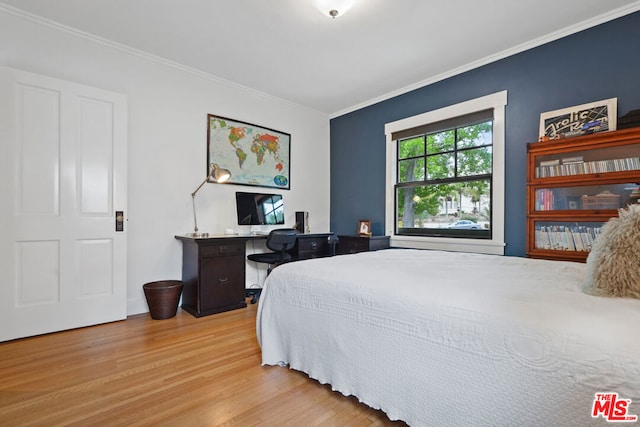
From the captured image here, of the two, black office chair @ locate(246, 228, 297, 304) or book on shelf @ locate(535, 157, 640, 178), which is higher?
book on shelf @ locate(535, 157, 640, 178)

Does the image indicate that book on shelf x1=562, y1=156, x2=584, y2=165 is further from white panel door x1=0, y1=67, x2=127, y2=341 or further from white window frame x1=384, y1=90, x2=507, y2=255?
white panel door x1=0, y1=67, x2=127, y2=341

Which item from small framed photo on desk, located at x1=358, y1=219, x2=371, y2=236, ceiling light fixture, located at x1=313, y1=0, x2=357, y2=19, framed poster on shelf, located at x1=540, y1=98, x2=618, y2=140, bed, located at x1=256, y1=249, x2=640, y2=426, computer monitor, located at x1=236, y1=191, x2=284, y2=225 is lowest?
bed, located at x1=256, y1=249, x2=640, y2=426

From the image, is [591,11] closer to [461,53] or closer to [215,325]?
[461,53]

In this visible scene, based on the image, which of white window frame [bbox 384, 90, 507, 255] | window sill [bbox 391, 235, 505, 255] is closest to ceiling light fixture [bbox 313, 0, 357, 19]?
white window frame [bbox 384, 90, 507, 255]

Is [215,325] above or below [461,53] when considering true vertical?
below

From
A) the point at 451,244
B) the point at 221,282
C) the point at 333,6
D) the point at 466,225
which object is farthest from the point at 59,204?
the point at 466,225

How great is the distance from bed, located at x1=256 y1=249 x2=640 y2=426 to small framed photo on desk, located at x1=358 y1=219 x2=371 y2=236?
7.34 feet

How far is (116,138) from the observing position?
2.82 meters

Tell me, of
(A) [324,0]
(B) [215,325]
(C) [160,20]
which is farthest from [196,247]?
(A) [324,0]

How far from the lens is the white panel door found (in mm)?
2367

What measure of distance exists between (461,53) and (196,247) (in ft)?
10.7

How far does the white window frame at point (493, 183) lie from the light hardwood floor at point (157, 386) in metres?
2.24

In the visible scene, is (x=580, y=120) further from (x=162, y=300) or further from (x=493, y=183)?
(x=162, y=300)

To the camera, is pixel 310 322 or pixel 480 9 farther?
pixel 480 9
